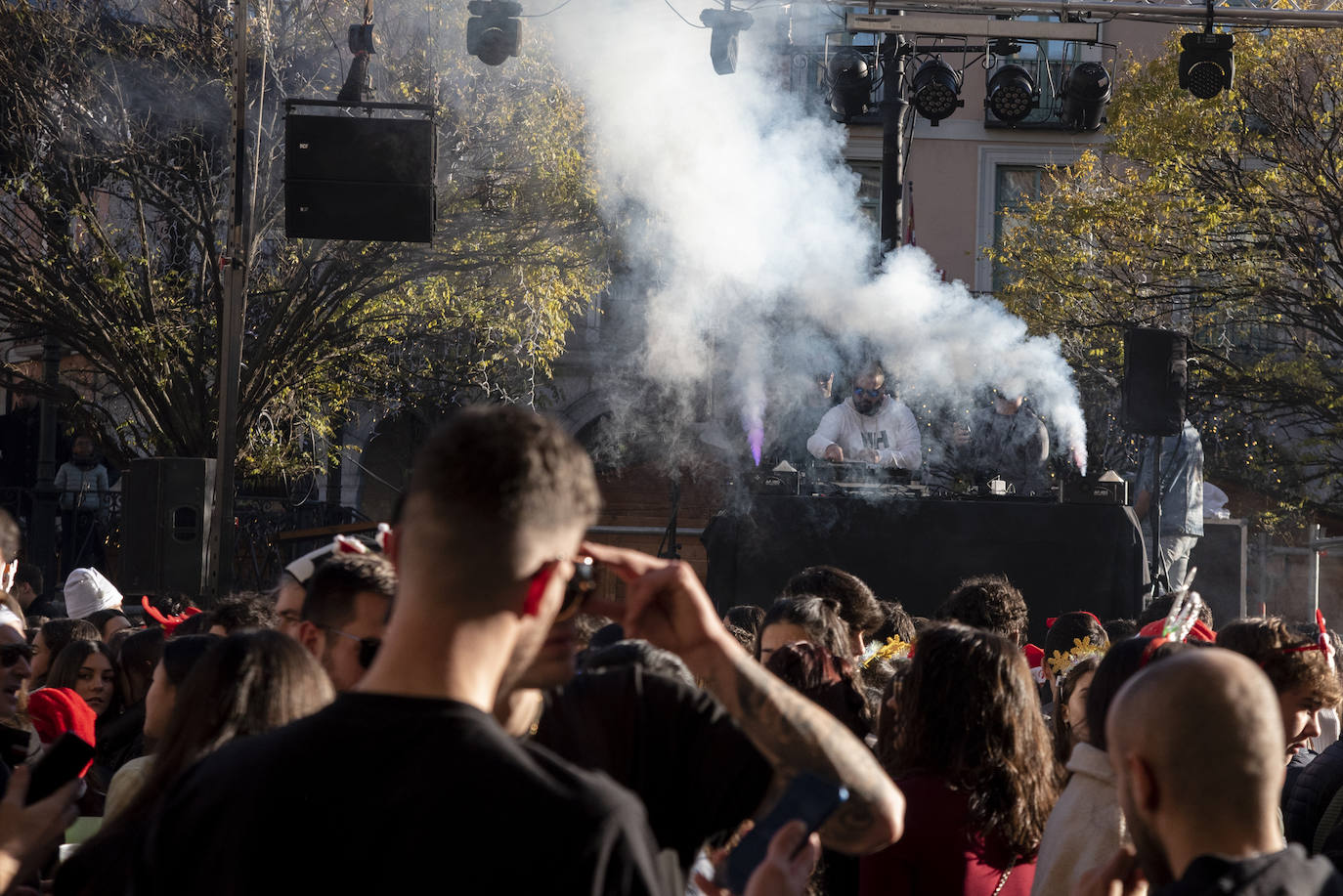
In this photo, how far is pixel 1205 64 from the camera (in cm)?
1064

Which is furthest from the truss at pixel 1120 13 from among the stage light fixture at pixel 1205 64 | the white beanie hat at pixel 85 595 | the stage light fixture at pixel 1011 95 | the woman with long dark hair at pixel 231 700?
the woman with long dark hair at pixel 231 700

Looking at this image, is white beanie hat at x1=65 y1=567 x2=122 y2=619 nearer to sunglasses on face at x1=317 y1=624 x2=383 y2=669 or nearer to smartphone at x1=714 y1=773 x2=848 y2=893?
sunglasses on face at x1=317 y1=624 x2=383 y2=669

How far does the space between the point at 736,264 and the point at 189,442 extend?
6.55m

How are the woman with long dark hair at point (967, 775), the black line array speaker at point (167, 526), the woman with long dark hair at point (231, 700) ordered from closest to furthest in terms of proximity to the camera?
the woman with long dark hair at point (231, 700)
the woman with long dark hair at point (967, 775)
the black line array speaker at point (167, 526)

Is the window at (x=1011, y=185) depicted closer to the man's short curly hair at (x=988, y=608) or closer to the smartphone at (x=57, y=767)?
the man's short curly hair at (x=988, y=608)

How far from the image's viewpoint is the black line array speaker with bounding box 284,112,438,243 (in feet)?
31.5

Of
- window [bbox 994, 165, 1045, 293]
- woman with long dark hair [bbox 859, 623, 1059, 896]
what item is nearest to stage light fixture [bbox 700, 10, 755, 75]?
Result: woman with long dark hair [bbox 859, 623, 1059, 896]

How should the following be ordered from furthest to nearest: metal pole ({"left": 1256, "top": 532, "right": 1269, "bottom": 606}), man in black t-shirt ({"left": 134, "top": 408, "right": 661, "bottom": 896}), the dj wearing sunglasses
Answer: metal pole ({"left": 1256, "top": 532, "right": 1269, "bottom": 606}) → the dj wearing sunglasses → man in black t-shirt ({"left": 134, "top": 408, "right": 661, "bottom": 896})

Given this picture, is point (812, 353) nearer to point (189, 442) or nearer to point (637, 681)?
point (189, 442)

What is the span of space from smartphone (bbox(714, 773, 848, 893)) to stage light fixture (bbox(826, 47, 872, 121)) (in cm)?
1468

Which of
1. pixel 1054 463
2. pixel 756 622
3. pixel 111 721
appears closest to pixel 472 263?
pixel 1054 463

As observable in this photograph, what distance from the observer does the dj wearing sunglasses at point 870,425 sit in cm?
1238

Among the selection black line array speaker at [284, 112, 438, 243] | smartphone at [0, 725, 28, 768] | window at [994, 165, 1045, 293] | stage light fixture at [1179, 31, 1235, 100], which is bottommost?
smartphone at [0, 725, 28, 768]

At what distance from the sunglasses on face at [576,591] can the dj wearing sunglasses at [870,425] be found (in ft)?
34.8
